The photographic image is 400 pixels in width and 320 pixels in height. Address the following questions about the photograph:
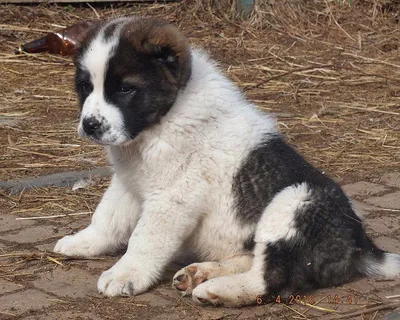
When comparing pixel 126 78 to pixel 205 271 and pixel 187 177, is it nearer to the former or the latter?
pixel 187 177

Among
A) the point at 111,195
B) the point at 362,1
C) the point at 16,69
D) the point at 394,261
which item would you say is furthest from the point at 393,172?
the point at 362,1

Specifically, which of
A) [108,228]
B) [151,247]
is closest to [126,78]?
[151,247]

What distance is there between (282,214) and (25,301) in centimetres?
122

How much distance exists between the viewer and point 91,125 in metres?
3.93

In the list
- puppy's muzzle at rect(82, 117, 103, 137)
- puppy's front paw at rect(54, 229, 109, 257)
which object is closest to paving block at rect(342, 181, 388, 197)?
puppy's front paw at rect(54, 229, 109, 257)

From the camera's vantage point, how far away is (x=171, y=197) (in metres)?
4.02

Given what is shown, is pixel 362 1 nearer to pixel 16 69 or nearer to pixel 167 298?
pixel 16 69

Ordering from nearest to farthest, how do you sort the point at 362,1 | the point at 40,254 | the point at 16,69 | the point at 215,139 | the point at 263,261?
1. the point at 263,261
2. the point at 215,139
3. the point at 40,254
4. the point at 16,69
5. the point at 362,1

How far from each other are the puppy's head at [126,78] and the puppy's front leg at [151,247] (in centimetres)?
39

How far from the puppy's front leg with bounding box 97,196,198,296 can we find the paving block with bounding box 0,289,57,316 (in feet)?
0.84

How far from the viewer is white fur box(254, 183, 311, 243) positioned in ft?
12.8

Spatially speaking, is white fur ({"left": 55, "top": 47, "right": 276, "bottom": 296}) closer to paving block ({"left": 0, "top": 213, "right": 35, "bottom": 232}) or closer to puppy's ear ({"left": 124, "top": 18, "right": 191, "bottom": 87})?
puppy's ear ({"left": 124, "top": 18, "right": 191, "bottom": 87})

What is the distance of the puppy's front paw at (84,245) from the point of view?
4469 mm

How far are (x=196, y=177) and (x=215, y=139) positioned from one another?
8.7 inches
